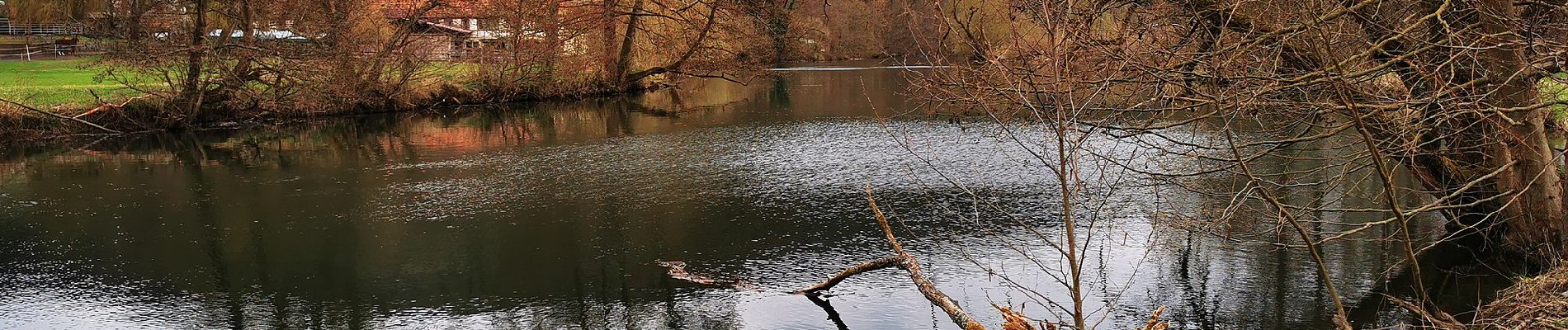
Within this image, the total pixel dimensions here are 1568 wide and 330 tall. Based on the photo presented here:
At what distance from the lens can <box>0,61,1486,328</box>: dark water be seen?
28.3 feet

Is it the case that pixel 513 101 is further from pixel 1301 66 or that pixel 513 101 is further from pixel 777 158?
pixel 1301 66

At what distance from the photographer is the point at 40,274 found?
9.89 m

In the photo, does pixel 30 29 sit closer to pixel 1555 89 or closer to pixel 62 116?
pixel 62 116

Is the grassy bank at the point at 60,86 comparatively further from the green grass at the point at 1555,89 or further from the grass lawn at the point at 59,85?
the green grass at the point at 1555,89

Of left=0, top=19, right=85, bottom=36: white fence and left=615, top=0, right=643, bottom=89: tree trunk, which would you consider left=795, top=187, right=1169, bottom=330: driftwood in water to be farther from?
left=0, top=19, right=85, bottom=36: white fence

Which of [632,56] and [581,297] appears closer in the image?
[581,297]

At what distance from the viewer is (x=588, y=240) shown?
11039 mm

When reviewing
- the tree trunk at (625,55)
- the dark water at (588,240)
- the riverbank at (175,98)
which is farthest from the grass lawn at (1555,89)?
the tree trunk at (625,55)

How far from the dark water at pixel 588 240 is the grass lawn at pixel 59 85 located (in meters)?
2.97

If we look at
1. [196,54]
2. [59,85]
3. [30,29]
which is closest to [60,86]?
[59,85]

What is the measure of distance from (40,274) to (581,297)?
4.49 meters

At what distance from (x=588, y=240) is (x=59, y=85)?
18.8 metres

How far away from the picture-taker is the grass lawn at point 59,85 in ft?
69.5

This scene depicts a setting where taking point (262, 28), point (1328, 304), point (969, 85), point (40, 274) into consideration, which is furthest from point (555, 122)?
point (1328, 304)
